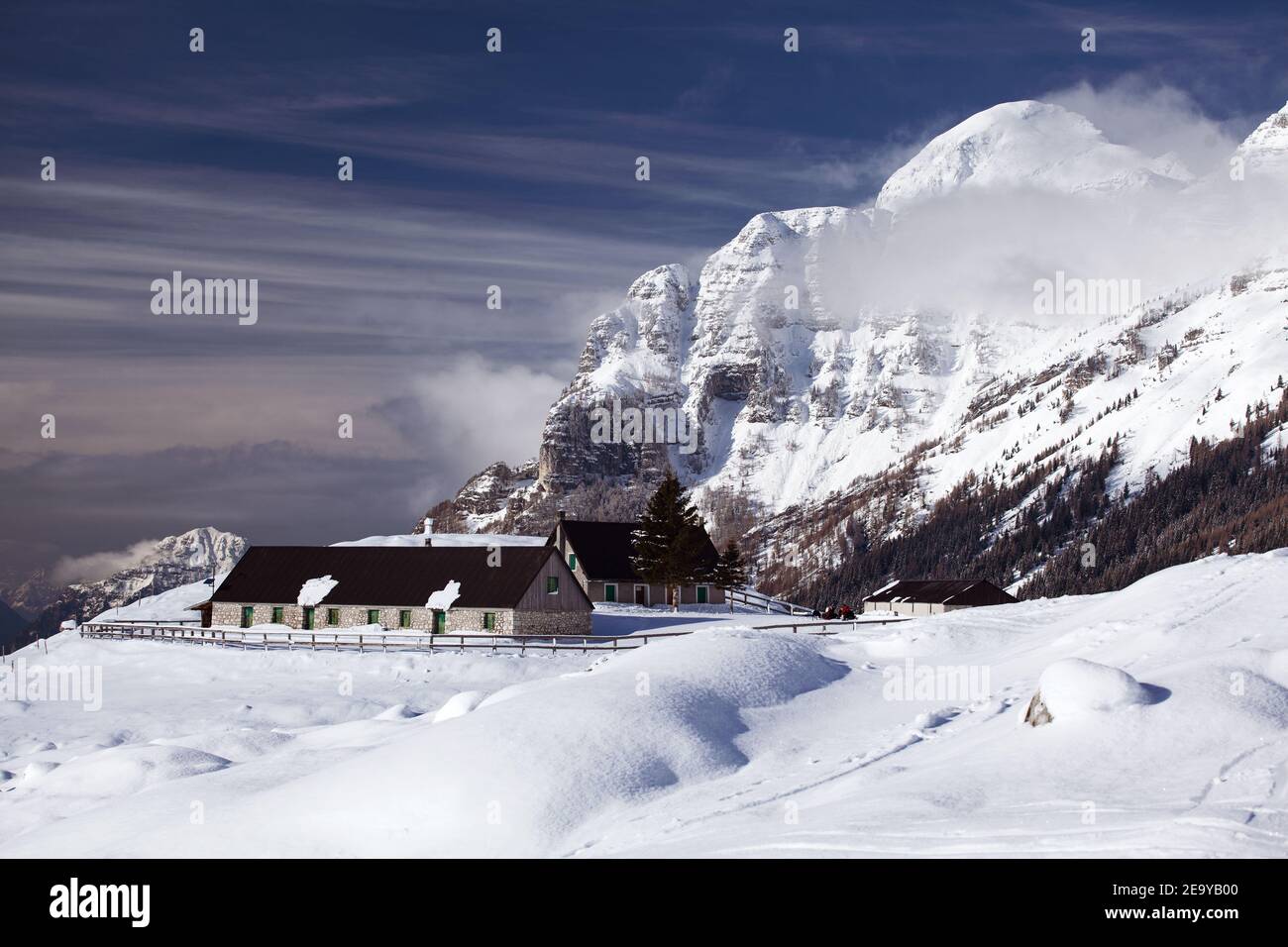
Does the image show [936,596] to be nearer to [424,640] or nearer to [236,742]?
[424,640]

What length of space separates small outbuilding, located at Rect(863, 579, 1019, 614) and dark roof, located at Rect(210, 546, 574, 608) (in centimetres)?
6021

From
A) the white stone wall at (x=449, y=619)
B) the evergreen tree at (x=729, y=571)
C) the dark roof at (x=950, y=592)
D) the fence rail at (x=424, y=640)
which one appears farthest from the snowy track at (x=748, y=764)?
the dark roof at (x=950, y=592)

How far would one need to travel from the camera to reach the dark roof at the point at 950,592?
126 metres

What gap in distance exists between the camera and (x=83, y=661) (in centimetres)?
6569

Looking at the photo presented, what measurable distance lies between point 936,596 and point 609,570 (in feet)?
174

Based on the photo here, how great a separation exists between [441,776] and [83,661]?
43.6m

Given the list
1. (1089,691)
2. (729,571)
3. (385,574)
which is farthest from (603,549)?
(1089,691)

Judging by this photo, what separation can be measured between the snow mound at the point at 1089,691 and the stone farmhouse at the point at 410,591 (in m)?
40.8

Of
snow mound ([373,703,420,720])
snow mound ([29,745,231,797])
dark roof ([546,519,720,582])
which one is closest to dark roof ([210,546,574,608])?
dark roof ([546,519,720,582])

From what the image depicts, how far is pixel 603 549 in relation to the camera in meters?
92.6

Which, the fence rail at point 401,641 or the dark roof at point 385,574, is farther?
the dark roof at point 385,574

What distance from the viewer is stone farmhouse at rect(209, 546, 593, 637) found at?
6969 cm

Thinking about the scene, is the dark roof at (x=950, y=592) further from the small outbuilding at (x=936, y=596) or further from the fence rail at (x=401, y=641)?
the fence rail at (x=401, y=641)
